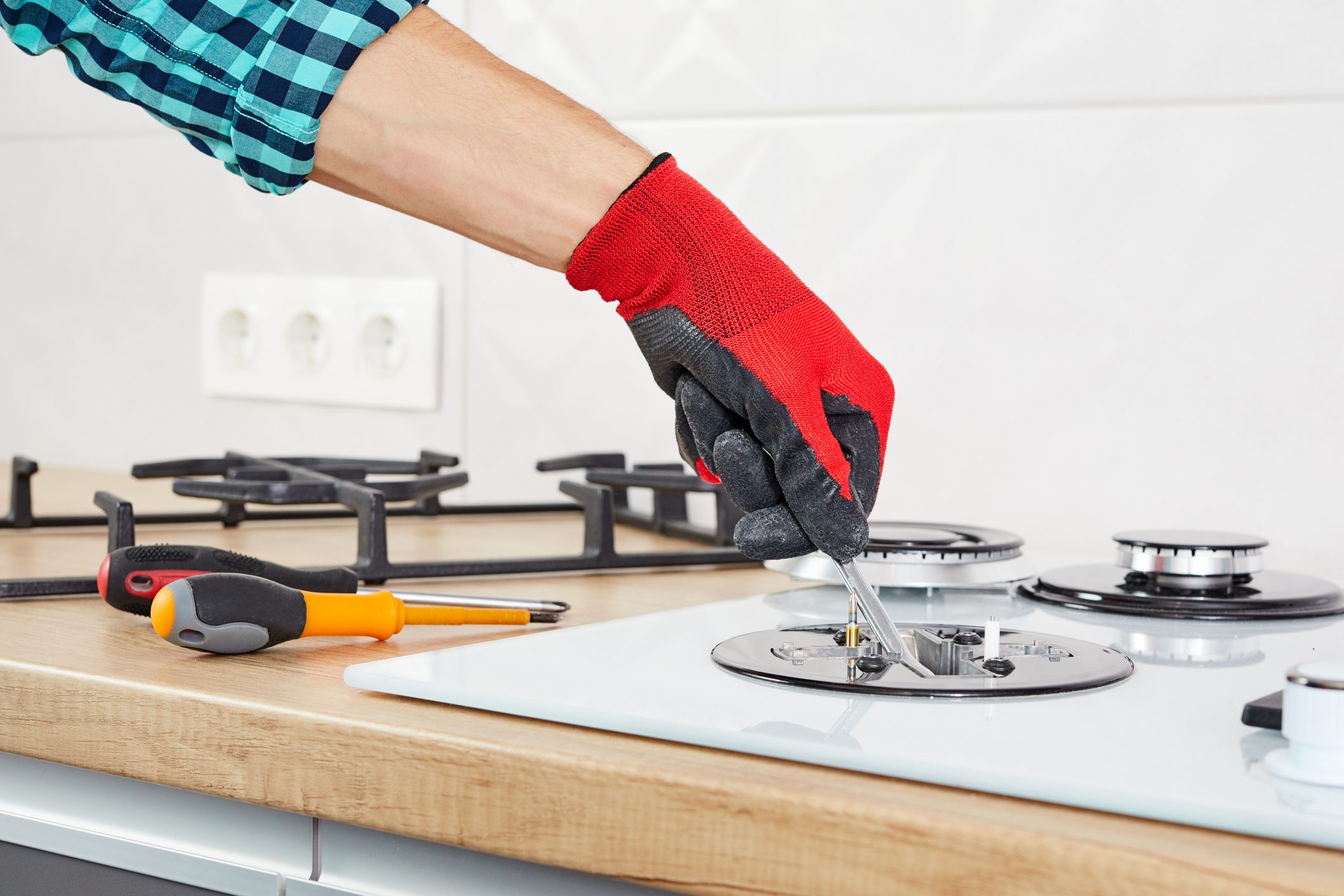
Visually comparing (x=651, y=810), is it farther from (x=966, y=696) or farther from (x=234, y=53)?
(x=234, y=53)

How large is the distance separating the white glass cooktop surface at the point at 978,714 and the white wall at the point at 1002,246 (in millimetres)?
330

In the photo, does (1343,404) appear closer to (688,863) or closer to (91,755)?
(688,863)

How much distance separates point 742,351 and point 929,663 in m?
0.16

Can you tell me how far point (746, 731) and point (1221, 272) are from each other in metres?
0.67

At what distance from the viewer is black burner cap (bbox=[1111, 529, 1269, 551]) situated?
0.74 metres

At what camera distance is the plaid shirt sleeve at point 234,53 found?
59cm

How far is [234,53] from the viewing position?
1.97ft

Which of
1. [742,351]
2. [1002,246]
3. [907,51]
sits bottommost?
[742,351]

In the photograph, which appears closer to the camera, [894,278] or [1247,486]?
[1247,486]

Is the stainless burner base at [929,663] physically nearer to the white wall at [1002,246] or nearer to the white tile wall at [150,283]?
the white wall at [1002,246]

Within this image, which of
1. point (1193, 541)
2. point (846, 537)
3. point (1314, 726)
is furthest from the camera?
point (1193, 541)

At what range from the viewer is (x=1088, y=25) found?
98cm

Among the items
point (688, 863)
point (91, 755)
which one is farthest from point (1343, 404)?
point (91, 755)

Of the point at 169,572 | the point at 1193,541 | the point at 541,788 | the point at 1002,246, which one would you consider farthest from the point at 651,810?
the point at 1002,246
